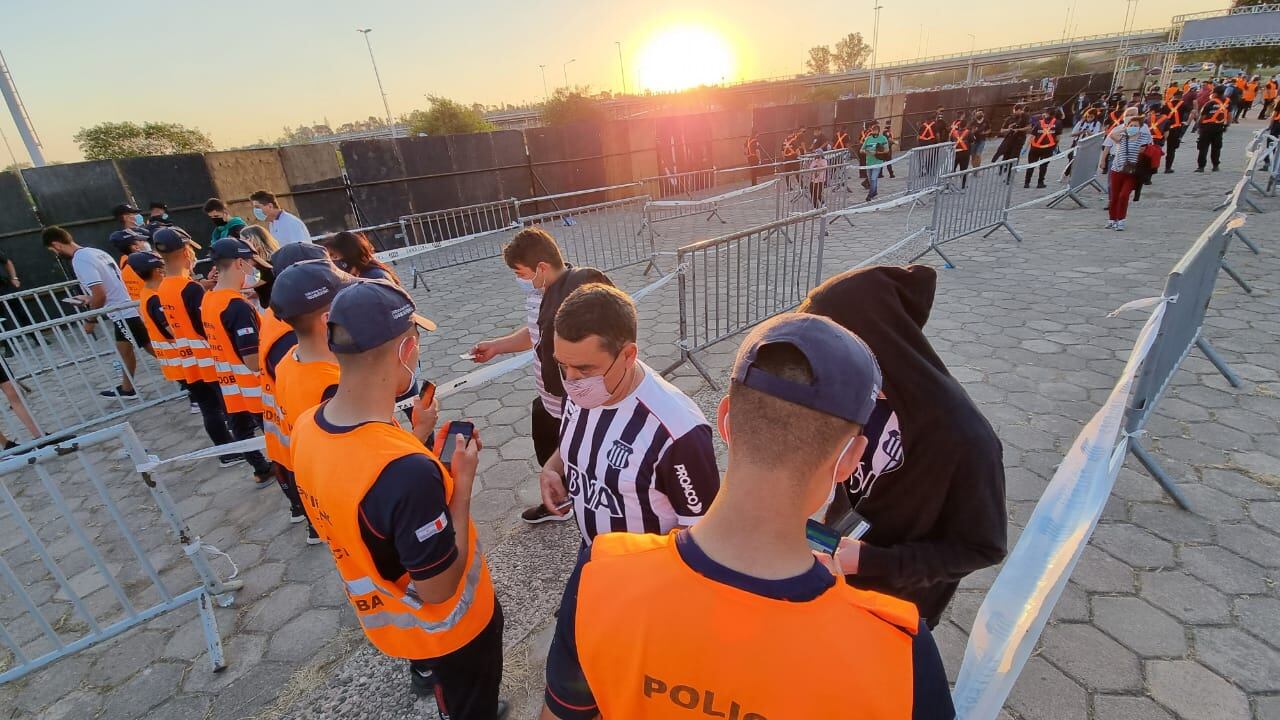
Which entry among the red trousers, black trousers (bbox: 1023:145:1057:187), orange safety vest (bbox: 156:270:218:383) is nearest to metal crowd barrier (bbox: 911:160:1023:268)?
the red trousers

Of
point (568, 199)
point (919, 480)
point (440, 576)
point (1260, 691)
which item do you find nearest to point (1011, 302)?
point (1260, 691)

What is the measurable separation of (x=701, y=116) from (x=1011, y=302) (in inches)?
638

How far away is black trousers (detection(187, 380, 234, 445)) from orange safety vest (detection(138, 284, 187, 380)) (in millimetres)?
270

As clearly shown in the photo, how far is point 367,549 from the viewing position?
171 centimetres

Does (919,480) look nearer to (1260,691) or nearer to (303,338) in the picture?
(1260,691)

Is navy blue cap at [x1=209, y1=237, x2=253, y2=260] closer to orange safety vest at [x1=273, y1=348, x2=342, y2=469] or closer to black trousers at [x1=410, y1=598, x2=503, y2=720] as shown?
orange safety vest at [x1=273, y1=348, x2=342, y2=469]

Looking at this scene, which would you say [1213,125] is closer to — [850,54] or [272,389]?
[272,389]

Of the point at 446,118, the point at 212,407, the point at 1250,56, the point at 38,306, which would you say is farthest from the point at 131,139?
the point at 1250,56

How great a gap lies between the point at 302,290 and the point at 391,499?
4.34ft

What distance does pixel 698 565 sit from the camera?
94 cm

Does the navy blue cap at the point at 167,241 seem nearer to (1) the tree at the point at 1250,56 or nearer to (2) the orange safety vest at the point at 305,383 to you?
(2) the orange safety vest at the point at 305,383

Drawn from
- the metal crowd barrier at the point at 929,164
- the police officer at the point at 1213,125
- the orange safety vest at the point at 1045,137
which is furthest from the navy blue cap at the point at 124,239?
the police officer at the point at 1213,125

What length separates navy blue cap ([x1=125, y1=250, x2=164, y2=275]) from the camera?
4.68 m

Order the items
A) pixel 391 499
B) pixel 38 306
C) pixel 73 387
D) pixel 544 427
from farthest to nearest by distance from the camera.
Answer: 1. pixel 38 306
2. pixel 73 387
3. pixel 544 427
4. pixel 391 499
